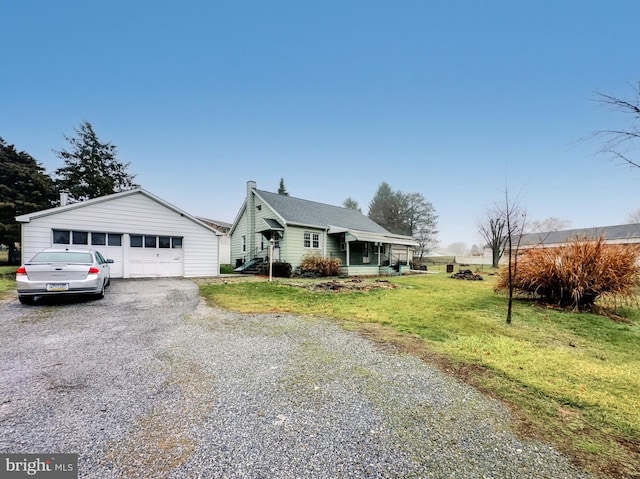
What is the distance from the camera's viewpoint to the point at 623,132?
4.09 metres

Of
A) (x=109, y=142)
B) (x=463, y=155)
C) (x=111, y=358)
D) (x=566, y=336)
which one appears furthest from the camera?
(x=109, y=142)

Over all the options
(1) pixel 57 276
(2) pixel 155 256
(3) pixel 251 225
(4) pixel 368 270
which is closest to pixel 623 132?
(1) pixel 57 276

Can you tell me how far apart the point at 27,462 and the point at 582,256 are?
10.8 metres

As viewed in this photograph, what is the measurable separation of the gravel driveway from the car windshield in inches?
133

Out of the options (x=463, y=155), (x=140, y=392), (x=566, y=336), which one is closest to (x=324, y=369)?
(x=140, y=392)

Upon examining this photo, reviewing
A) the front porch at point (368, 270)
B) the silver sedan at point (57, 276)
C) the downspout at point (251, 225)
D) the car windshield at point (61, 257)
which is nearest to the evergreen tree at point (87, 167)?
the downspout at point (251, 225)

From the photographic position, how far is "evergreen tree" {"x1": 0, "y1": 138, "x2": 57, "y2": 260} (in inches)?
908

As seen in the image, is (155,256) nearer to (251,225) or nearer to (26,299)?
(26,299)

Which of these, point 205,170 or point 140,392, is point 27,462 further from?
point 205,170

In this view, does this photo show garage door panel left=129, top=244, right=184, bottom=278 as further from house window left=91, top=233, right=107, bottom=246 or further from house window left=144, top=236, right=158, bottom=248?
house window left=91, top=233, right=107, bottom=246

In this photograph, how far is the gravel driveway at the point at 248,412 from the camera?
5.85ft

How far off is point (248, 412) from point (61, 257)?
26.7ft

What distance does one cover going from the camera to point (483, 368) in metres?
3.48

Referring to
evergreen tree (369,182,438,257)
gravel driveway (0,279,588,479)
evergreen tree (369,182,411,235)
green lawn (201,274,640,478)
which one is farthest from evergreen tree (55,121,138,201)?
evergreen tree (369,182,438,257)
